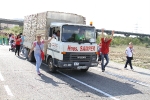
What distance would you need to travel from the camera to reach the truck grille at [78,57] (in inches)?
394

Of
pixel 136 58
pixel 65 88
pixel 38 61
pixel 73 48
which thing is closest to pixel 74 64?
pixel 73 48

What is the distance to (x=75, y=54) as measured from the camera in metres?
10.1

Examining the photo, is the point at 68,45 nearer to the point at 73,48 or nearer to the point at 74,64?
the point at 73,48

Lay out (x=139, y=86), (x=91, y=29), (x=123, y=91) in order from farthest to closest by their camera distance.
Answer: (x=91, y=29) < (x=139, y=86) < (x=123, y=91)

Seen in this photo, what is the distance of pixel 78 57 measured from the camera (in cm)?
1024

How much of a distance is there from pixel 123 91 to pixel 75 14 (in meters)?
5.73

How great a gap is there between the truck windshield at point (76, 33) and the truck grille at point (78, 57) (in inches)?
25.6

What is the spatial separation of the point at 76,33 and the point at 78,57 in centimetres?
112

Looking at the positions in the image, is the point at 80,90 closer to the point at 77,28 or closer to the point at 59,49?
the point at 59,49

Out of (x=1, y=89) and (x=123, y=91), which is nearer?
(x=1, y=89)

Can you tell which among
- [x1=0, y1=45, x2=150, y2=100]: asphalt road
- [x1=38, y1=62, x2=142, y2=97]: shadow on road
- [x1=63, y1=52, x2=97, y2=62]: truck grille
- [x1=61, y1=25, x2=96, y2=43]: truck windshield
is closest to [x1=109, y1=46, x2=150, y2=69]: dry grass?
[x1=63, y1=52, x2=97, y2=62]: truck grille

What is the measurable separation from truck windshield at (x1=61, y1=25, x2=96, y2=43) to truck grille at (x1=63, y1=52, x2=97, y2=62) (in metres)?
0.65

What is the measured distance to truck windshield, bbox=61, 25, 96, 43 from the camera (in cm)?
1020

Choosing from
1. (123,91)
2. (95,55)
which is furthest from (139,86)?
(95,55)
